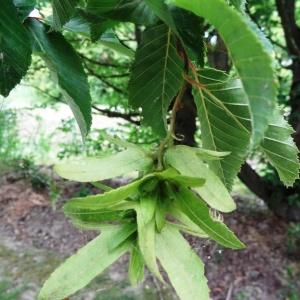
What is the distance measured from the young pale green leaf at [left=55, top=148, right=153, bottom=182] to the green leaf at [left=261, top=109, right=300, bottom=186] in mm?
100

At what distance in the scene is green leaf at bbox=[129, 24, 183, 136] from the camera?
1.24ft

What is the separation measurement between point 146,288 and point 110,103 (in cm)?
92

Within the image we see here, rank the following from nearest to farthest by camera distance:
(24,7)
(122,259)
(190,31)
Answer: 1. (190,31)
2. (24,7)
3. (122,259)

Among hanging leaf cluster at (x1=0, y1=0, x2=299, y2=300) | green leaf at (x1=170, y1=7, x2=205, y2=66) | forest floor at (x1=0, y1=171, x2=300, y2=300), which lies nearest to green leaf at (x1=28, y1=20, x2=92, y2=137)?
hanging leaf cluster at (x1=0, y1=0, x2=299, y2=300)

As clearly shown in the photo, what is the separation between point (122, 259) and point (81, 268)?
1960mm

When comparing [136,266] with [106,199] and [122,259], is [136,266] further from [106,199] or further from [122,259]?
[122,259]

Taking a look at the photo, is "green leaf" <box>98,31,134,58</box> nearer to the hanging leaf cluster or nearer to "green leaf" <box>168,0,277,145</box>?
the hanging leaf cluster

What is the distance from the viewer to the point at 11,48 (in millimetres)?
410

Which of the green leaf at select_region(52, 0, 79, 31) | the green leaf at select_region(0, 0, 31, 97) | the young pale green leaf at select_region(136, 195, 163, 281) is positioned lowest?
the young pale green leaf at select_region(136, 195, 163, 281)

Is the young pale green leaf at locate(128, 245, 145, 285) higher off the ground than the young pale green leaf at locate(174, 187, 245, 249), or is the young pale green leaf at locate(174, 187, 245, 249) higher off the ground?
the young pale green leaf at locate(174, 187, 245, 249)

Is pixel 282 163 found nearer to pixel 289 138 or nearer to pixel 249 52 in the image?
pixel 289 138

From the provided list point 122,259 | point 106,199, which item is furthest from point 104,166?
point 122,259

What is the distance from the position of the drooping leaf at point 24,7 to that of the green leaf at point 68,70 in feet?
0.04

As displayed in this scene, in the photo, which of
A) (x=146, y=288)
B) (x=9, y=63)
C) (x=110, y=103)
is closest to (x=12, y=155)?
(x=110, y=103)
